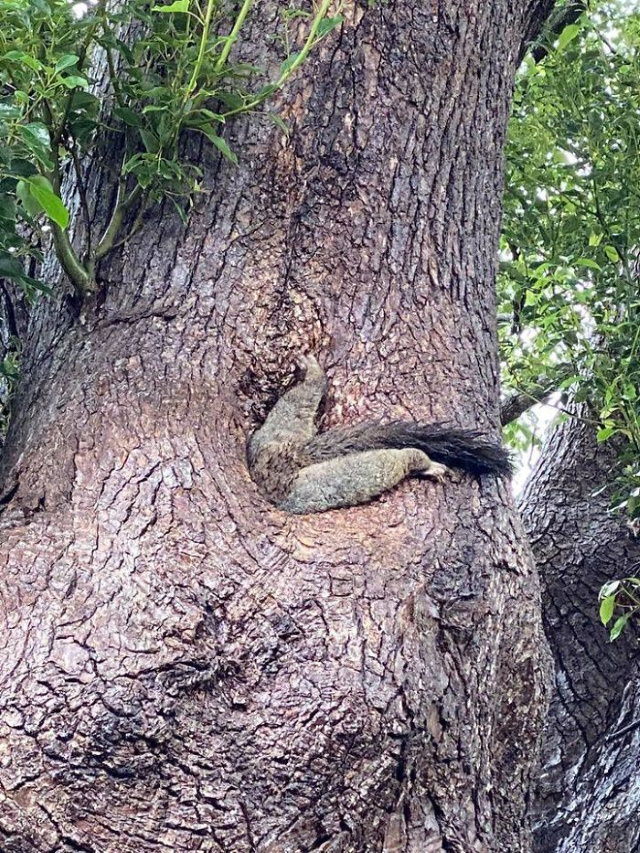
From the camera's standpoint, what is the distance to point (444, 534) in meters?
1.93

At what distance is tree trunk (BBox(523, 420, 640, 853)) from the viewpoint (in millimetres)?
2893

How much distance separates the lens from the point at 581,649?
318 centimetres

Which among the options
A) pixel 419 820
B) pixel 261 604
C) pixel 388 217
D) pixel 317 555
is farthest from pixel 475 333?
pixel 419 820

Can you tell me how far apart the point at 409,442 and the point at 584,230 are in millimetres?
1231

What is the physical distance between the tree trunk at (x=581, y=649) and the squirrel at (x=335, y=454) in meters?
1.10

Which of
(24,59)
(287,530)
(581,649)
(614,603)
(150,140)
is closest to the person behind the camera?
(24,59)

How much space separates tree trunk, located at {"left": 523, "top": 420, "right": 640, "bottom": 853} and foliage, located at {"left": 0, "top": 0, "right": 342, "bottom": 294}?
1636 millimetres

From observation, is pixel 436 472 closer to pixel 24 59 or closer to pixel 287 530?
pixel 287 530

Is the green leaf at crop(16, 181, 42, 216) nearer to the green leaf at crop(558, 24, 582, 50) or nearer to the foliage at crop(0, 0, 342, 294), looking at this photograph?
the foliage at crop(0, 0, 342, 294)

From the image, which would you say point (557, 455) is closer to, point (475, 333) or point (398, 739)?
point (475, 333)

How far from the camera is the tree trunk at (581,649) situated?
114 inches

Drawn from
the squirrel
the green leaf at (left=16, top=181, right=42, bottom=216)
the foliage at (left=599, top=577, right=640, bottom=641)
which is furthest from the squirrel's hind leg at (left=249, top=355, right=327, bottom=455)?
the foliage at (left=599, top=577, right=640, bottom=641)

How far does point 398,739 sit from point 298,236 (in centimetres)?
109

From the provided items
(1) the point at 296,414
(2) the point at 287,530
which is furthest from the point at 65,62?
(2) the point at 287,530
